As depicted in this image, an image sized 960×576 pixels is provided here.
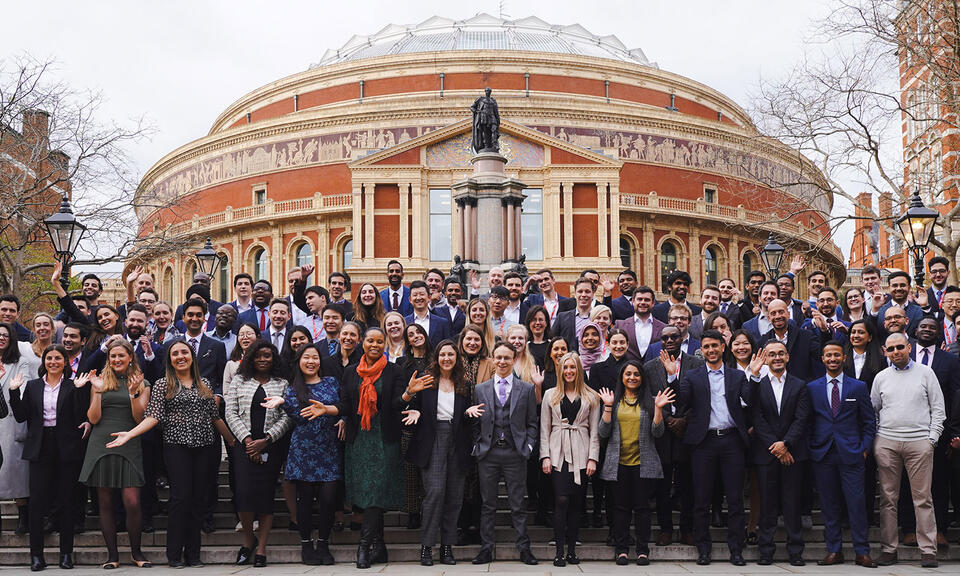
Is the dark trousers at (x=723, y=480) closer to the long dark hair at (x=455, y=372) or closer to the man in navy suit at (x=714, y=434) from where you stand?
the man in navy suit at (x=714, y=434)

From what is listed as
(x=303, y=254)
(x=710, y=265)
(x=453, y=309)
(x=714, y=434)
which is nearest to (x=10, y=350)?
(x=453, y=309)

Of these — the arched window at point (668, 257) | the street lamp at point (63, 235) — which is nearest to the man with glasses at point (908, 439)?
the street lamp at point (63, 235)

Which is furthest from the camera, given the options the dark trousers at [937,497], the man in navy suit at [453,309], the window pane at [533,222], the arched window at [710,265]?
the arched window at [710,265]

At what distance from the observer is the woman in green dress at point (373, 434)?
9234 millimetres

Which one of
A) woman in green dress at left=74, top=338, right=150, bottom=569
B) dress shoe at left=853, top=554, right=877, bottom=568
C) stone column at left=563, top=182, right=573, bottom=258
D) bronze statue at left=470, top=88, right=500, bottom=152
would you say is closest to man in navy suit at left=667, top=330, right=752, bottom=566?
dress shoe at left=853, top=554, right=877, bottom=568

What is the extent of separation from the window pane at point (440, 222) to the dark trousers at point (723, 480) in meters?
35.0

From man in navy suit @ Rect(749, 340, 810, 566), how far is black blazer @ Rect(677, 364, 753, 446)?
17 cm

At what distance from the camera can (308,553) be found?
30.7 feet

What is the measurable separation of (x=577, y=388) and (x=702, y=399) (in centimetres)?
124

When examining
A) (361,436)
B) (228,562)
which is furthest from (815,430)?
(228,562)

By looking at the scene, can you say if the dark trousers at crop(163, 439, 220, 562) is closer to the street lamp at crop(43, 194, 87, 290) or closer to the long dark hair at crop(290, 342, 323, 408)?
the long dark hair at crop(290, 342, 323, 408)

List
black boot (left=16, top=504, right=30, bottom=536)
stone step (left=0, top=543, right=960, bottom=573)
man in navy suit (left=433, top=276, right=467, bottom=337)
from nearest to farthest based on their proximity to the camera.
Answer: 1. stone step (left=0, top=543, right=960, bottom=573)
2. black boot (left=16, top=504, right=30, bottom=536)
3. man in navy suit (left=433, top=276, right=467, bottom=337)

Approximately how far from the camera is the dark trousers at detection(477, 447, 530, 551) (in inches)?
368

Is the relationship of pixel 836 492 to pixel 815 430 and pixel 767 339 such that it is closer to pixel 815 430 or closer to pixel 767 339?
pixel 815 430
